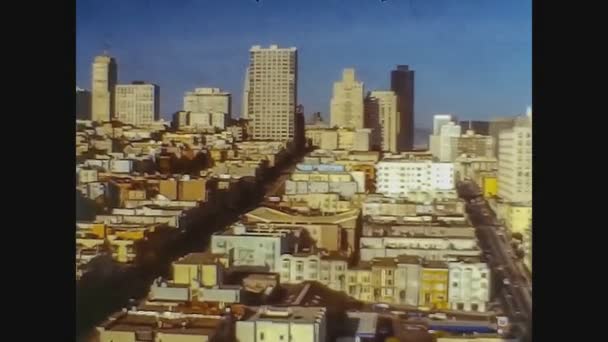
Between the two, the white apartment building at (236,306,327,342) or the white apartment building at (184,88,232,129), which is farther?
the white apartment building at (184,88,232,129)

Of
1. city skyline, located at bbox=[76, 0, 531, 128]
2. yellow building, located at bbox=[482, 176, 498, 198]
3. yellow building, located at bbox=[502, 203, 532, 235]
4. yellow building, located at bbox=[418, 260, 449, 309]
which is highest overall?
city skyline, located at bbox=[76, 0, 531, 128]

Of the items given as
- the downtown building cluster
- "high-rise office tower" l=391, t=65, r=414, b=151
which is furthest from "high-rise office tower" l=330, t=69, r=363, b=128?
"high-rise office tower" l=391, t=65, r=414, b=151

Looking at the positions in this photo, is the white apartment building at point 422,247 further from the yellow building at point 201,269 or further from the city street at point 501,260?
the yellow building at point 201,269

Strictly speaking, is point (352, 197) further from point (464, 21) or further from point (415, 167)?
point (464, 21)

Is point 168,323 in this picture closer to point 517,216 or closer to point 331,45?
point 331,45

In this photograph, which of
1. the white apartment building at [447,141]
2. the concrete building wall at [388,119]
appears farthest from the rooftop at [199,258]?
the white apartment building at [447,141]

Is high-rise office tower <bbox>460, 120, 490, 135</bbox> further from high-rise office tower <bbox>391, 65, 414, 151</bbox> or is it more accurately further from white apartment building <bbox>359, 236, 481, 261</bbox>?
white apartment building <bbox>359, 236, 481, 261</bbox>
